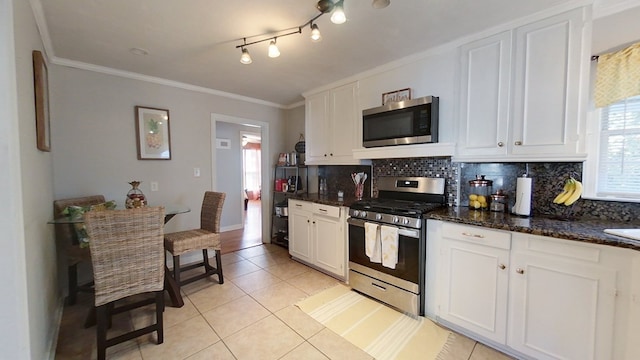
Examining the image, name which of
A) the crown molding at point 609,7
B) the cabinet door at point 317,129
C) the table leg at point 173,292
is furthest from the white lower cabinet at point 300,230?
the crown molding at point 609,7

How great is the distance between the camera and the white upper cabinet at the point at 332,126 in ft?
9.80

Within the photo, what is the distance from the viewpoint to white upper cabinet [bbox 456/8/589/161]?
1.66m

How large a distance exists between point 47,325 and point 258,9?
101 inches

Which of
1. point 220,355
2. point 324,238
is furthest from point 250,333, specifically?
point 324,238

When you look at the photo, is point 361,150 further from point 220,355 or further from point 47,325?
point 47,325

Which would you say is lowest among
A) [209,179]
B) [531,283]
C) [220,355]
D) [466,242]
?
[220,355]

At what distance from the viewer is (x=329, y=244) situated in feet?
9.44

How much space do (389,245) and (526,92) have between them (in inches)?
60.8

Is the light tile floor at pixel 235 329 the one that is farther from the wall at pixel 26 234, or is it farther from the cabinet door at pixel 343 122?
the cabinet door at pixel 343 122

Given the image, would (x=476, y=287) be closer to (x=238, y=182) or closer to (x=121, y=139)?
(x=121, y=139)

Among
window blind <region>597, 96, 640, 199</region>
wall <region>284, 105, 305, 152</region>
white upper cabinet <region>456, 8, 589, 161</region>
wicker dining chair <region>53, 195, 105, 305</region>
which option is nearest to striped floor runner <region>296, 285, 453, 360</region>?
white upper cabinet <region>456, 8, 589, 161</region>

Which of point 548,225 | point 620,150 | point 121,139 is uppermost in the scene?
point 121,139

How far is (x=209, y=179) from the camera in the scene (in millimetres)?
3535

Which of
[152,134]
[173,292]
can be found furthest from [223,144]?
[173,292]
